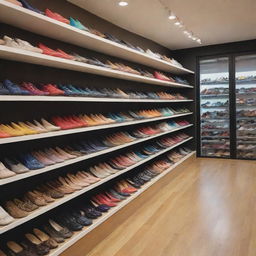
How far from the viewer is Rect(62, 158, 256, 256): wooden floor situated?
2.41 m

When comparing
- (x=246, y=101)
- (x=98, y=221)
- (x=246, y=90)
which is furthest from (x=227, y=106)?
(x=98, y=221)

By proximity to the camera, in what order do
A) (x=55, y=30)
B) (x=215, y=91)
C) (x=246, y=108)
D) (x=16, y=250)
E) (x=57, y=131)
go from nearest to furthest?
(x=16, y=250) < (x=57, y=131) < (x=55, y=30) < (x=246, y=108) < (x=215, y=91)

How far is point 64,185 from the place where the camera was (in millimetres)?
2650

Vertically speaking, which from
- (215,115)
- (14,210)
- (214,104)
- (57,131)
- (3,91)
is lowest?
(14,210)

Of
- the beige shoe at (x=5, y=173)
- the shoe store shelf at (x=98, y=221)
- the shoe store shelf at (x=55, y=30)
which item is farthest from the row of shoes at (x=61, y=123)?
the shoe store shelf at (x=98, y=221)

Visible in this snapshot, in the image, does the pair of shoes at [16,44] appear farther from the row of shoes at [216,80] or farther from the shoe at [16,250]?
the row of shoes at [216,80]

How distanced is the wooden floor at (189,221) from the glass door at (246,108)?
1.60 metres

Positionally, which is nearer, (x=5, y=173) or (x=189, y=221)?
(x=5, y=173)

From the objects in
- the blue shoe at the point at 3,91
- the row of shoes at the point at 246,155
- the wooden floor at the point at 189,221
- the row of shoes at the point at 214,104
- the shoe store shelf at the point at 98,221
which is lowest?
the wooden floor at the point at 189,221

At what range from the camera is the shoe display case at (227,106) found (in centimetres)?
598

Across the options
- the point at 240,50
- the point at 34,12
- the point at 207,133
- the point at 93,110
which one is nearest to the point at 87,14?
the point at 93,110

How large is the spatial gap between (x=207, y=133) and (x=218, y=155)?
58 centimetres

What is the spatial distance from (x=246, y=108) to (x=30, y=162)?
17.3 feet

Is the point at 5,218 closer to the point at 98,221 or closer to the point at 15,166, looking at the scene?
the point at 15,166
